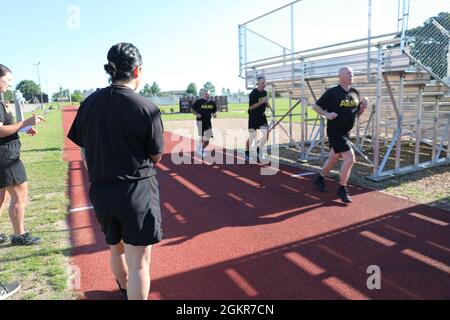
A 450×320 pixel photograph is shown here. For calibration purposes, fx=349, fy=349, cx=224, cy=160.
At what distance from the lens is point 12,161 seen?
3.69m

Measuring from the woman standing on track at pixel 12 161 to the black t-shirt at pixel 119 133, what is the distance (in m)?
1.68

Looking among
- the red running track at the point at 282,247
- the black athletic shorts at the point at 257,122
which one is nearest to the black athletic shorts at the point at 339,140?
the red running track at the point at 282,247

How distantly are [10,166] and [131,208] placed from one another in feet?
7.40

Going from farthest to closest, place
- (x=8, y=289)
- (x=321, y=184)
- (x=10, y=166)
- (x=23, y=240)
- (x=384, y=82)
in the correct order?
(x=384, y=82) → (x=321, y=184) → (x=23, y=240) → (x=10, y=166) → (x=8, y=289)

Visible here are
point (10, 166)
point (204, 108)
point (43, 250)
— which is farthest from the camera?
point (204, 108)

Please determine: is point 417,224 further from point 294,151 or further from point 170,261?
point 294,151

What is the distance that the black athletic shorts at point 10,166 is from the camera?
3605mm

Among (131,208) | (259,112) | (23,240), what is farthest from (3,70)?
(259,112)

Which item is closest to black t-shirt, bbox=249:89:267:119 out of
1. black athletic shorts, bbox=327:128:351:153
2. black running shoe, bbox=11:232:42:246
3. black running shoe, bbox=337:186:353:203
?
black athletic shorts, bbox=327:128:351:153

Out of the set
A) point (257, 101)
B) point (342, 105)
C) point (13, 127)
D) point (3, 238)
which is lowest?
point (3, 238)

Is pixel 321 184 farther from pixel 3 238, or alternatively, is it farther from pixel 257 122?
pixel 3 238

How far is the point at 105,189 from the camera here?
2201 millimetres

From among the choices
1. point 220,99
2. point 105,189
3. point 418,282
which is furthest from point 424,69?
point 220,99

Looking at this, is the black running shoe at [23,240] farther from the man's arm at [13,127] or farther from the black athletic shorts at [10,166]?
the man's arm at [13,127]
